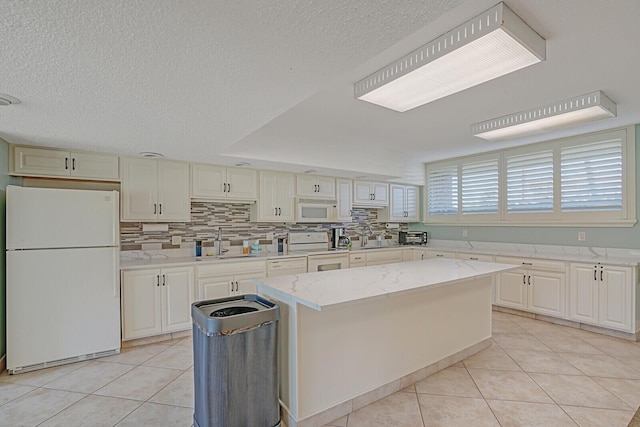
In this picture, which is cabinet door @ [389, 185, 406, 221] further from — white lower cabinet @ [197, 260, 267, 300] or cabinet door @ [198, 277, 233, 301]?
cabinet door @ [198, 277, 233, 301]

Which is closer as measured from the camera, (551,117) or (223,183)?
(551,117)

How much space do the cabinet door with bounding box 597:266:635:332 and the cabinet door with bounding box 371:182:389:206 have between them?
3059mm

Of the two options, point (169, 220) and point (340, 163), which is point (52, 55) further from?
point (340, 163)

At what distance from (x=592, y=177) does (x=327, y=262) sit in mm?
3530

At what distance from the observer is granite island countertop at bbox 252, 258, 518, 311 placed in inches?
75.9

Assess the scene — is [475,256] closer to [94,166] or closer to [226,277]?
[226,277]

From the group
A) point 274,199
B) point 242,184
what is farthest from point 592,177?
point 242,184

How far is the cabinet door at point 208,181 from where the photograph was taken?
3.93 meters

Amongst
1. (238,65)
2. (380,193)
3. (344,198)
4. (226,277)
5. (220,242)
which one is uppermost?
(238,65)

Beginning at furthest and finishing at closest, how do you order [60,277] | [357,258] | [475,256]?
[357,258], [475,256], [60,277]

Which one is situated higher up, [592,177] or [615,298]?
[592,177]

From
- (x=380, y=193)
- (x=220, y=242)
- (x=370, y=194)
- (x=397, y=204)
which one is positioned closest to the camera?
(x=220, y=242)

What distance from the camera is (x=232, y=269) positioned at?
3867 millimetres

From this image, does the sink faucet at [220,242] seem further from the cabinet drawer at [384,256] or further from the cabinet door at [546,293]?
the cabinet door at [546,293]
